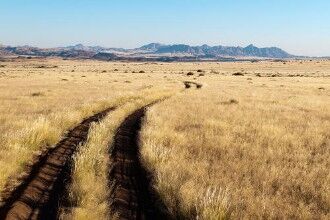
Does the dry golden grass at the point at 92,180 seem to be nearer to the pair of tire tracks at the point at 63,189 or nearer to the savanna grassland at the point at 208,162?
the savanna grassland at the point at 208,162

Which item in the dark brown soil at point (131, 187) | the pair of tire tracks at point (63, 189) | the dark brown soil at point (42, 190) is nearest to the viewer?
the dark brown soil at point (42, 190)

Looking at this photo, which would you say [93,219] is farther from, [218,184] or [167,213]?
[218,184]

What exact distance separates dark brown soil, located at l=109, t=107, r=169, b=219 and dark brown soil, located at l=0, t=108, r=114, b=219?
43.6 inches

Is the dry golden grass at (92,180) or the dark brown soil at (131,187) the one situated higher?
the dry golden grass at (92,180)

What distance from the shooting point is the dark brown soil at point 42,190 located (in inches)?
317

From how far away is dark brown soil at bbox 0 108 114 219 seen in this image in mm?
8041

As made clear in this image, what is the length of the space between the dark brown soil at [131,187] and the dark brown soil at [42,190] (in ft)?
3.63

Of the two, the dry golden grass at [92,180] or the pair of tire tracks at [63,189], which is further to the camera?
the pair of tire tracks at [63,189]

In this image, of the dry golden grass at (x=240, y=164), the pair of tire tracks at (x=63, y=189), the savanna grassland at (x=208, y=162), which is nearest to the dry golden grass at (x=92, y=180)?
the savanna grassland at (x=208, y=162)

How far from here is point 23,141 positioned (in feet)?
44.0

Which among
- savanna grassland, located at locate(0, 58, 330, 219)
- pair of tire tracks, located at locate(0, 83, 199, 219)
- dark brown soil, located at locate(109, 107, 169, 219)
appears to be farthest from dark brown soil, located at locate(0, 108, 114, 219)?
dark brown soil, located at locate(109, 107, 169, 219)

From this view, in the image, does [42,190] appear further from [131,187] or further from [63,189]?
[131,187]

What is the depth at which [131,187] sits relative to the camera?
9789 mm

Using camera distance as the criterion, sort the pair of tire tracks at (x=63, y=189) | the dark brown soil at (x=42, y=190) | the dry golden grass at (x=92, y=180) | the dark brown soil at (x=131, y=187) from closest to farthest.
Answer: the dry golden grass at (x=92, y=180), the dark brown soil at (x=42, y=190), the pair of tire tracks at (x=63, y=189), the dark brown soil at (x=131, y=187)
